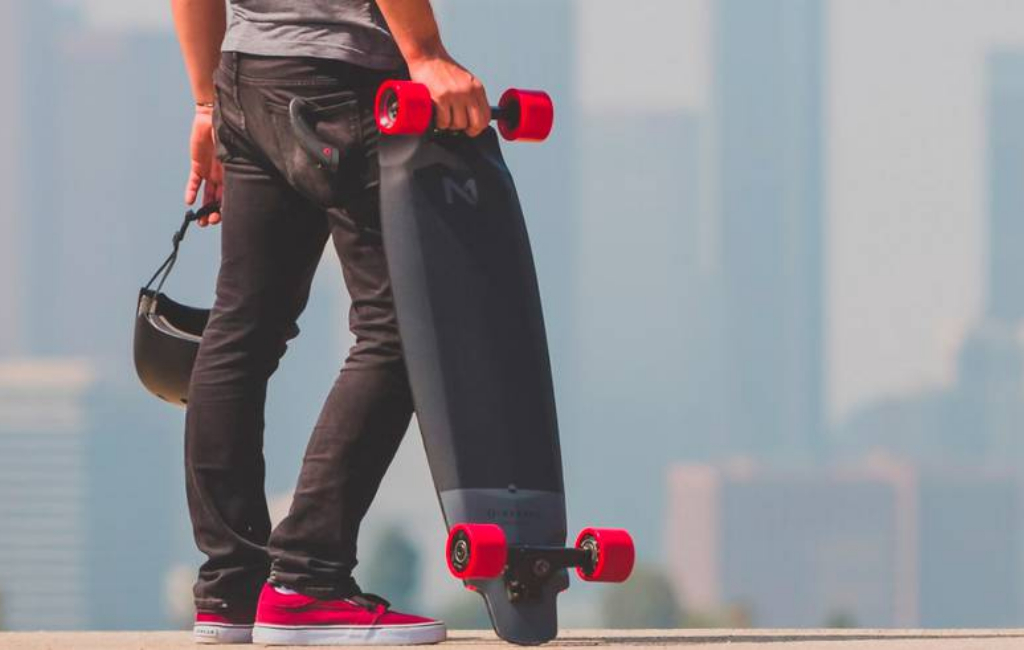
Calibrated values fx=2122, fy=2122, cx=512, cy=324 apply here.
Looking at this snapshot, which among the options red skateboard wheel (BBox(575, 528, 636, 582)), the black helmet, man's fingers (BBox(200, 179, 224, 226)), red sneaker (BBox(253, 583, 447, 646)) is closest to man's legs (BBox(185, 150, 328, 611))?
red sneaker (BBox(253, 583, 447, 646))

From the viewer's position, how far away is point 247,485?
3.80m

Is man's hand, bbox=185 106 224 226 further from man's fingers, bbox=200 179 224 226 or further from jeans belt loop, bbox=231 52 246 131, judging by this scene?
jeans belt loop, bbox=231 52 246 131

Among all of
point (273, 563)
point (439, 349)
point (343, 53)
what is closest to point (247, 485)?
point (273, 563)

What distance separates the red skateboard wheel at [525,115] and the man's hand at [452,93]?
10 centimetres

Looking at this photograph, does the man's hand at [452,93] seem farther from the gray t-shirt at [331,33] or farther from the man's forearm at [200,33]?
the man's forearm at [200,33]

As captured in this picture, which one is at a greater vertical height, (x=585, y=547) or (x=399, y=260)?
(x=399, y=260)

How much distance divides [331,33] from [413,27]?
0.63ft

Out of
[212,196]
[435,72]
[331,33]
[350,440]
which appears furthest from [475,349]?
[212,196]

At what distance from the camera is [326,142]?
359 cm

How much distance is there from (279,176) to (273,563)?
67 cm

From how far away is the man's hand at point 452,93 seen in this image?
351 centimetres

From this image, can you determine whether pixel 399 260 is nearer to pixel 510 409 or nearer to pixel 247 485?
pixel 510 409

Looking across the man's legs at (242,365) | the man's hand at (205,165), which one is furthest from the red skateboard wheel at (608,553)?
the man's hand at (205,165)

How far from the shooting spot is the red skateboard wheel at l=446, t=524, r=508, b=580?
Answer: 338 cm
